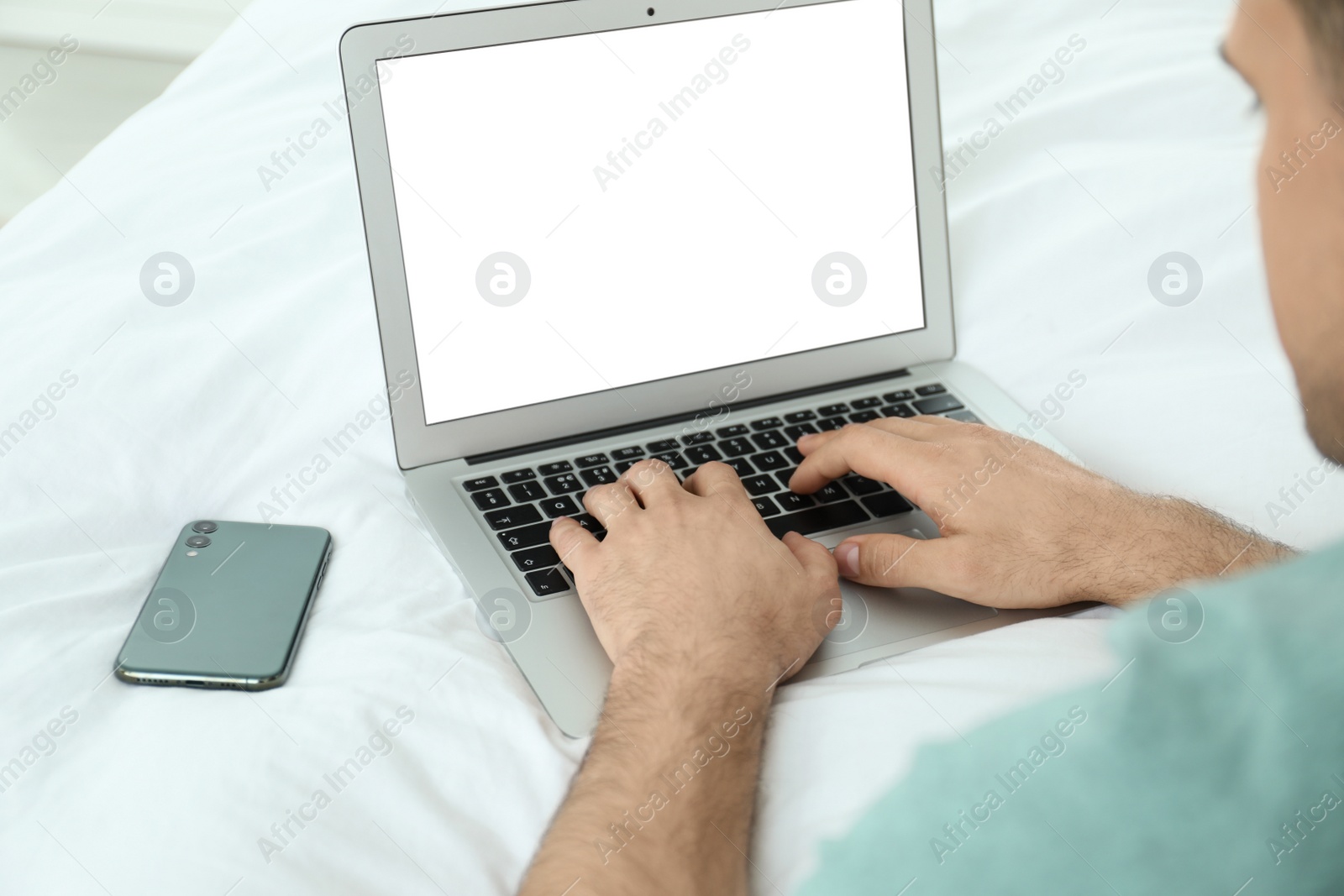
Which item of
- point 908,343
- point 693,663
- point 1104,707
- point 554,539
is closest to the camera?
point 1104,707

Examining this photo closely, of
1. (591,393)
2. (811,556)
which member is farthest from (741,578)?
(591,393)

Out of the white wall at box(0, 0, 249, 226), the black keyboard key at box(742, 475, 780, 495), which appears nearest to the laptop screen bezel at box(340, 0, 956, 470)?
the black keyboard key at box(742, 475, 780, 495)

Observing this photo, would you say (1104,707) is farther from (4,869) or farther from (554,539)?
(4,869)

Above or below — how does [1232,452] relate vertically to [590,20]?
below

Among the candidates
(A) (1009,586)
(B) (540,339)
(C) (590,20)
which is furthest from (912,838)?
(C) (590,20)

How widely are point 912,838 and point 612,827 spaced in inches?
6.2

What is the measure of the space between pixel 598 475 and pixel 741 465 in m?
0.12

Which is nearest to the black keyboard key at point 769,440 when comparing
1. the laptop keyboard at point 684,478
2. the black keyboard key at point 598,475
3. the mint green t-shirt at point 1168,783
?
the laptop keyboard at point 684,478

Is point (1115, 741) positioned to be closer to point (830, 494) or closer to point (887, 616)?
point (887, 616)

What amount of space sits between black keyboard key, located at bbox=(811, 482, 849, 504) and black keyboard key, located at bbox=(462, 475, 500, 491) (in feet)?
0.83

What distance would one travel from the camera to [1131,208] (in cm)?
118

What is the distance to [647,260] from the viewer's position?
3.03 feet

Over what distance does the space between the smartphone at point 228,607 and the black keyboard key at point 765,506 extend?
324 millimetres

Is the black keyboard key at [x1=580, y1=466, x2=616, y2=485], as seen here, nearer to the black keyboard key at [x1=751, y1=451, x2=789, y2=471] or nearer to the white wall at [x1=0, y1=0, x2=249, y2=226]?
the black keyboard key at [x1=751, y1=451, x2=789, y2=471]
